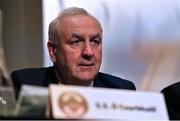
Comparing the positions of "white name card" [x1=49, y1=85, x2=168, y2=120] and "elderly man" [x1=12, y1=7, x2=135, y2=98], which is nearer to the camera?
"white name card" [x1=49, y1=85, x2=168, y2=120]

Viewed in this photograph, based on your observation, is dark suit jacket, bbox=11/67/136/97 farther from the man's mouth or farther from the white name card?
the white name card

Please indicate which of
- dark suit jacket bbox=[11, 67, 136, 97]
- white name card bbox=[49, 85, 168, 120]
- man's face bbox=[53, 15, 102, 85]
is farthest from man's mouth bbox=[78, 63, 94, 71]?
white name card bbox=[49, 85, 168, 120]

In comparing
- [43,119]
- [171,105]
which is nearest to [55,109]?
[43,119]

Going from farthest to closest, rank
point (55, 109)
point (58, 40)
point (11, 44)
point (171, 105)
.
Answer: point (11, 44) < point (58, 40) < point (171, 105) < point (55, 109)

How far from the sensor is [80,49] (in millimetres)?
1094

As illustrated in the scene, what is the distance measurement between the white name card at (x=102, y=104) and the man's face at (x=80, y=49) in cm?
48

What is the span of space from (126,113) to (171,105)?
1.62 ft

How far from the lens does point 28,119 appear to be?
0.58 m

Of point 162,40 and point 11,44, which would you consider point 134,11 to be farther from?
point 11,44

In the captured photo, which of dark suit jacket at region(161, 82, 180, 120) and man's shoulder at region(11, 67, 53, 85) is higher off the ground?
man's shoulder at region(11, 67, 53, 85)

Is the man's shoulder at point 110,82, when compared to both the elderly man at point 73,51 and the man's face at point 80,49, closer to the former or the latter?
the elderly man at point 73,51

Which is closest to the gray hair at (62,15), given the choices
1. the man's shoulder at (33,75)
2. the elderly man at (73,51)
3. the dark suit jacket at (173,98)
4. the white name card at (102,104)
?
the elderly man at (73,51)

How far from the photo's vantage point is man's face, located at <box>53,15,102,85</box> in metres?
1.08

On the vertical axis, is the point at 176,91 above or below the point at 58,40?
below
